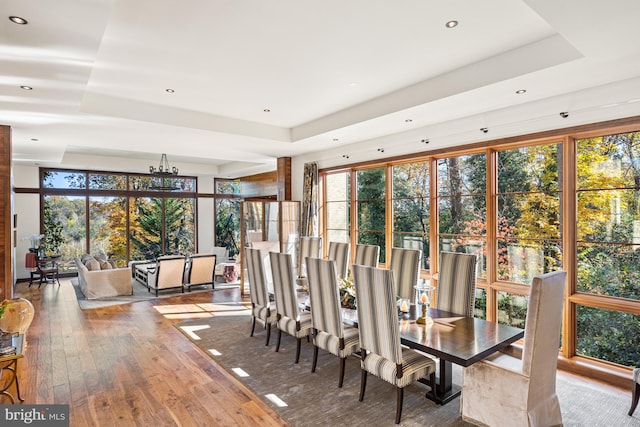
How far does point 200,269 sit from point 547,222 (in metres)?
6.36

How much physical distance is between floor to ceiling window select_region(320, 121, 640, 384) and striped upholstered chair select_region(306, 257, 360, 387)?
86.0 inches

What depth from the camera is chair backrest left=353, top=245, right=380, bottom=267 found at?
15.7ft

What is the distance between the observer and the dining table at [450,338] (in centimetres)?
251

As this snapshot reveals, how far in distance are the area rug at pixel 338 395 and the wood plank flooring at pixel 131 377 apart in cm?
17

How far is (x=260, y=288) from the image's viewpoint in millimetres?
4312

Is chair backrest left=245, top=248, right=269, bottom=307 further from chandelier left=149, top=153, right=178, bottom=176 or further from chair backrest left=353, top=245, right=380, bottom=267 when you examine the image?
chandelier left=149, top=153, right=178, bottom=176

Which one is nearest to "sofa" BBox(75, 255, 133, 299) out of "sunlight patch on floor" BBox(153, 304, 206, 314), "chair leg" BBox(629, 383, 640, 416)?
"sunlight patch on floor" BBox(153, 304, 206, 314)

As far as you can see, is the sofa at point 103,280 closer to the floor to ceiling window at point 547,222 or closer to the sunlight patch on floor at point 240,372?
the sunlight patch on floor at point 240,372

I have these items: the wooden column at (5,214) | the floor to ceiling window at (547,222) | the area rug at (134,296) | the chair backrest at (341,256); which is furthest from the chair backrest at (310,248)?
the wooden column at (5,214)

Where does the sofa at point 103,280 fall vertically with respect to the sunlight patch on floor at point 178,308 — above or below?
above

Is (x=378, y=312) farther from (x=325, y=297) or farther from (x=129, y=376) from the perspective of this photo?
(x=129, y=376)

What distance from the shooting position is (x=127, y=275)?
281 inches

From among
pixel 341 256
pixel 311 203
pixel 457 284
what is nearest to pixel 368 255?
pixel 341 256

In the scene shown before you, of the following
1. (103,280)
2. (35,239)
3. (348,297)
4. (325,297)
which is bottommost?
(103,280)
